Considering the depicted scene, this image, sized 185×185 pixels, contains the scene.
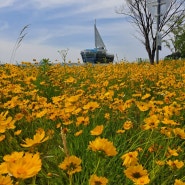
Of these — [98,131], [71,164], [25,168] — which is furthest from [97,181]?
[98,131]

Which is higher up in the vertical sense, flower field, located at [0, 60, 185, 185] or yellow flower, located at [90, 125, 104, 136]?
yellow flower, located at [90, 125, 104, 136]

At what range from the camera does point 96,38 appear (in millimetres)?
58500

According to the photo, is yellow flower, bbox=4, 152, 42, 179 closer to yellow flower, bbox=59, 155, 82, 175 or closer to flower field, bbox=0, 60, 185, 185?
flower field, bbox=0, 60, 185, 185

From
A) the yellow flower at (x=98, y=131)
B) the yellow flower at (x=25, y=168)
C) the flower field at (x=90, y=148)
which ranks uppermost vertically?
the yellow flower at (x=25, y=168)

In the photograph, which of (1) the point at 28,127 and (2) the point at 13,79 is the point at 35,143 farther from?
(2) the point at 13,79

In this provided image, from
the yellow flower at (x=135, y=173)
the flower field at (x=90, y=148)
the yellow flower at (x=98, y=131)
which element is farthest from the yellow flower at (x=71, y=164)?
the yellow flower at (x=98, y=131)

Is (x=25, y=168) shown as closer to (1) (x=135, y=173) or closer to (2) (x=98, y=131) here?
(1) (x=135, y=173)

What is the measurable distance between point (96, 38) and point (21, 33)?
54.9 m

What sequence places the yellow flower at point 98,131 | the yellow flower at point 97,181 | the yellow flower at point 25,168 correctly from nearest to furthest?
the yellow flower at point 25,168 → the yellow flower at point 97,181 → the yellow flower at point 98,131

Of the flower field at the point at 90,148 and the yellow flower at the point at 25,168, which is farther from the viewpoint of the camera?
the flower field at the point at 90,148

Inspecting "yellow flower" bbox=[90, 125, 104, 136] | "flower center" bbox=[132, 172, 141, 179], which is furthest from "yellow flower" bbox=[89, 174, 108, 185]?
"yellow flower" bbox=[90, 125, 104, 136]

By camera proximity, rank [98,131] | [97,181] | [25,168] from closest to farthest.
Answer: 1. [25,168]
2. [97,181]
3. [98,131]

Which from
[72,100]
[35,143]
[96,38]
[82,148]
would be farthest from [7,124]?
[96,38]

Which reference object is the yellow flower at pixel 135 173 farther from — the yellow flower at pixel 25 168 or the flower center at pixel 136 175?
the yellow flower at pixel 25 168
